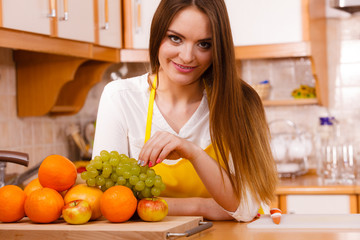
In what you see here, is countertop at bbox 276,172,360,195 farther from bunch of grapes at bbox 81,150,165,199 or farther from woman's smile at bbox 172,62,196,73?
bunch of grapes at bbox 81,150,165,199

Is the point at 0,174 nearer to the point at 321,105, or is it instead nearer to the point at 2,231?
the point at 2,231

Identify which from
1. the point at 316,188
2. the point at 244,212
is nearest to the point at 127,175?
the point at 244,212

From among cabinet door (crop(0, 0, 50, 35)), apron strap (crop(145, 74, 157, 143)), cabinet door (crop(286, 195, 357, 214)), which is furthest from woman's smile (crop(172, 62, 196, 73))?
cabinet door (crop(286, 195, 357, 214))

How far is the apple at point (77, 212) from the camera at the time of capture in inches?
42.6

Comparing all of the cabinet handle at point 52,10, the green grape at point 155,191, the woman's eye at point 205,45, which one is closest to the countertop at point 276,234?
the green grape at point 155,191

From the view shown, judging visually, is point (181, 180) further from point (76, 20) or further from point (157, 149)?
point (76, 20)

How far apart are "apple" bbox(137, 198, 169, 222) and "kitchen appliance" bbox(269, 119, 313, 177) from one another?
179 centimetres

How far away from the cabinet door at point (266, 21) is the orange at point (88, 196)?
182cm

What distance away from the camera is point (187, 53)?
4.57 ft

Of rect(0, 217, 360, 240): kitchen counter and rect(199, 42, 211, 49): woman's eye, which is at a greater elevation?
rect(199, 42, 211, 49): woman's eye

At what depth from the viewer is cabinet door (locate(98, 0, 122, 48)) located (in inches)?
102

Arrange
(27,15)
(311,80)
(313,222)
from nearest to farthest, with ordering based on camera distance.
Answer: (313,222)
(27,15)
(311,80)

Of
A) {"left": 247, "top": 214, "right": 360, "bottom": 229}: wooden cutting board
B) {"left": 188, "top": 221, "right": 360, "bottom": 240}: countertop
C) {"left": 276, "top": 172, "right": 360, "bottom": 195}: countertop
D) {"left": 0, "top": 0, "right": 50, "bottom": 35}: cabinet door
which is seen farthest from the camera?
{"left": 276, "top": 172, "right": 360, "bottom": 195}: countertop

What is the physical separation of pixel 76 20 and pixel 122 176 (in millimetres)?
1300
